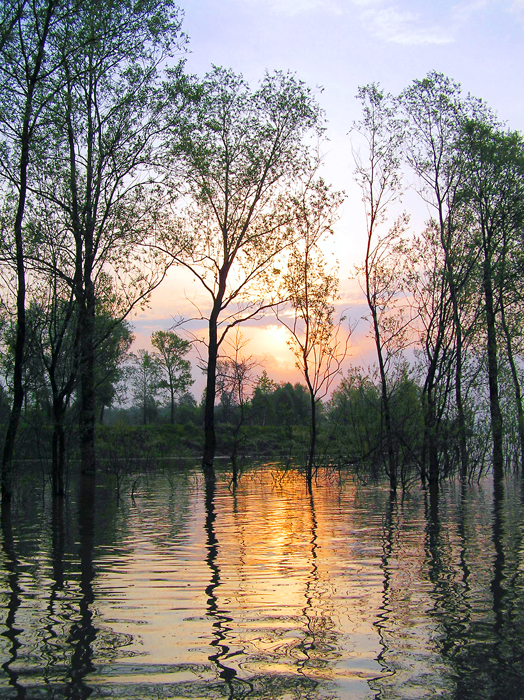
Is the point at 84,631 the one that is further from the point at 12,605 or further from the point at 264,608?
the point at 264,608

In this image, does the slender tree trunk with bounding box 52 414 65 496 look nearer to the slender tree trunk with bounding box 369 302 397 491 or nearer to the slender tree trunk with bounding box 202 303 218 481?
the slender tree trunk with bounding box 369 302 397 491

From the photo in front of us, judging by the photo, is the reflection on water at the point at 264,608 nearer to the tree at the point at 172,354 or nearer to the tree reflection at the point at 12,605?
the tree reflection at the point at 12,605

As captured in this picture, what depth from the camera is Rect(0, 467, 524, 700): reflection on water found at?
412cm

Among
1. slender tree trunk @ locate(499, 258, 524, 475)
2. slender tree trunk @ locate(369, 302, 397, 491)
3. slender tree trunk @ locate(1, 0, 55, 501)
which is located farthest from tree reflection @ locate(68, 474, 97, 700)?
slender tree trunk @ locate(499, 258, 524, 475)

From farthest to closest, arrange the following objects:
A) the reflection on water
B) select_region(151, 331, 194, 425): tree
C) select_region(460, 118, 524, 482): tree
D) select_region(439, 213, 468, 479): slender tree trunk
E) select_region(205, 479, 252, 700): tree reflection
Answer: select_region(151, 331, 194, 425): tree < select_region(460, 118, 524, 482): tree < select_region(439, 213, 468, 479): slender tree trunk < the reflection on water < select_region(205, 479, 252, 700): tree reflection

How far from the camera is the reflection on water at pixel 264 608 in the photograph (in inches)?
162

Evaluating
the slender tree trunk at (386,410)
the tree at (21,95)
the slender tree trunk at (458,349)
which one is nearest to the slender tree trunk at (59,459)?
the tree at (21,95)

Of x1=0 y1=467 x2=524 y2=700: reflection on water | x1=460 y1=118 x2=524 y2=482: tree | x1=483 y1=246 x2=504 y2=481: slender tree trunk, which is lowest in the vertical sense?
x1=0 y1=467 x2=524 y2=700: reflection on water

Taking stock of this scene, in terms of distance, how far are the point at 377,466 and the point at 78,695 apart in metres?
19.4

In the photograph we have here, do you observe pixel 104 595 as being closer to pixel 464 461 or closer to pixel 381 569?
pixel 381 569

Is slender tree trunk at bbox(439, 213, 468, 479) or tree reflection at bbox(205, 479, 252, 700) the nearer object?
tree reflection at bbox(205, 479, 252, 700)

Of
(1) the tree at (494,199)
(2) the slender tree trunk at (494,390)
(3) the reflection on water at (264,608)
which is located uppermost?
(1) the tree at (494,199)

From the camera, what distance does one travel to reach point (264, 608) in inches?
227

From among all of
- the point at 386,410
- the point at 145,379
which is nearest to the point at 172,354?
the point at 145,379
